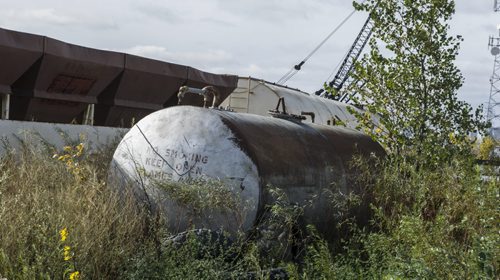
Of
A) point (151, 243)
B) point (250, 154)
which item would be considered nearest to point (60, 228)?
point (151, 243)

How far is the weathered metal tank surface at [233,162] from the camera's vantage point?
7285mm

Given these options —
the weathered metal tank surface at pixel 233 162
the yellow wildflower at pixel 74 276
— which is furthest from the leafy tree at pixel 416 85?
the yellow wildflower at pixel 74 276

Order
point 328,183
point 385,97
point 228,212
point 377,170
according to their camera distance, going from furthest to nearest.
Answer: point 385,97 < point 377,170 < point 328,183 < point 228,212

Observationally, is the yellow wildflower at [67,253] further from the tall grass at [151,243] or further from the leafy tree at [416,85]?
the leafy tree at [416,85]

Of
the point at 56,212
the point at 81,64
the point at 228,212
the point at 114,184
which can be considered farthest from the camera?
the point at 81,64

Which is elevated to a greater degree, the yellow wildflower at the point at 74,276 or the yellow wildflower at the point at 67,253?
the yellow wildflower at the point at 67,253

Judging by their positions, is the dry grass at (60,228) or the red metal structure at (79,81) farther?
the red metal structure at (79,81)

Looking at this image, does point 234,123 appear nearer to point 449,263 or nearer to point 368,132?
point 449,263

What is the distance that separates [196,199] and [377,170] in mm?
3272

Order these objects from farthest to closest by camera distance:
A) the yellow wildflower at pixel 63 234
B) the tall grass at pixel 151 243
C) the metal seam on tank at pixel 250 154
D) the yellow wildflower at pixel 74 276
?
the metal seam on tank at pixel 250 154
the tall grass at pixel 151 243
the yellow wildflower at pixel 63 234
the yellow wildflower at pixel 74 276

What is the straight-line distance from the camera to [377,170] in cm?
966

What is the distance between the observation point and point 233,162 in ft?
24.1

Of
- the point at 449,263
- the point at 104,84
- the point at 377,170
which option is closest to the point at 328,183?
the point at 377,170

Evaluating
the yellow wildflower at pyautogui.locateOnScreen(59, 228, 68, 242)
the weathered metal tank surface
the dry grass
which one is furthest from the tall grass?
the weathered metal tank surface
